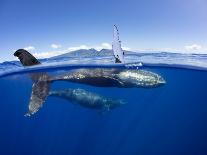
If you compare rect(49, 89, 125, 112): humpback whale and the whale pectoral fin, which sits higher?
the whale pectoral fin

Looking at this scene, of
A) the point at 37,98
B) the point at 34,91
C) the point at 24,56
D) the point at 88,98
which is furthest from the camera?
the point at 88,98

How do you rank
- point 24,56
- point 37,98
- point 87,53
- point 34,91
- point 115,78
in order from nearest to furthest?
1. point 37,98
2. point 34,91
3. point 24,56
4. point 115,78
5. point 87,53

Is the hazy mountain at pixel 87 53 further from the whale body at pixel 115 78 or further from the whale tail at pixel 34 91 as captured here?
the whale tail at pixel 34 91

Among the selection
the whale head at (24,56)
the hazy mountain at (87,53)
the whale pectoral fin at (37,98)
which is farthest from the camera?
the hazy mountain at (87,53)

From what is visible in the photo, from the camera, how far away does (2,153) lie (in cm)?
2645

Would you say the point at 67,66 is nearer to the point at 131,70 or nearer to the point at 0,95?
the point at 131,70

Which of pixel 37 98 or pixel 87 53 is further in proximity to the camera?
pixel 87 53

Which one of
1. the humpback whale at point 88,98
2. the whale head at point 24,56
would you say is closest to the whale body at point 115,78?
the humpback whale at point 88,98

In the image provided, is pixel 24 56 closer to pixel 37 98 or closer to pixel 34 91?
pixel 34 91

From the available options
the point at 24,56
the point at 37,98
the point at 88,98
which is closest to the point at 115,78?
the point at 88,98

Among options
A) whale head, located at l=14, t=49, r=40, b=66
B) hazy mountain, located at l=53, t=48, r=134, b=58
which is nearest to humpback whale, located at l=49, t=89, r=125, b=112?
whale head, located at l=14, t=49, r=40, b=66

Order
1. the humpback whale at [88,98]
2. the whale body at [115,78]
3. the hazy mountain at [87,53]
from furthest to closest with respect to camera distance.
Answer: the hazy mountain at [87,53], the whale body at [115,78], the humpback whale at [88,98]

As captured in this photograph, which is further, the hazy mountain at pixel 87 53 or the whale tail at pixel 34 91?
the hazy mountain at pixel 87 53

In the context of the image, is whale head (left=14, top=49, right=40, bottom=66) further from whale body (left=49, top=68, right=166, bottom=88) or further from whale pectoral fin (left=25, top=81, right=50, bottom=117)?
whale body (left=49, top=68, right=166, bottom=88)
